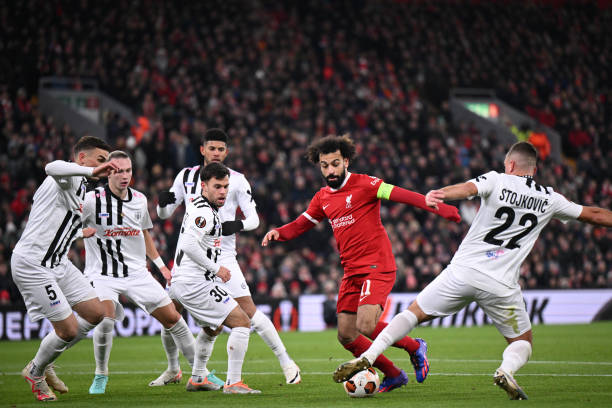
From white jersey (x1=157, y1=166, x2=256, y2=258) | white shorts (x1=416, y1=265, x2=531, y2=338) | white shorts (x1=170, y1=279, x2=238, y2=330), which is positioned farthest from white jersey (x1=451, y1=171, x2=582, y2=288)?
white jersey (x1=157, y1=166, x2=256, y2=258)

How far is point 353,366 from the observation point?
699cm

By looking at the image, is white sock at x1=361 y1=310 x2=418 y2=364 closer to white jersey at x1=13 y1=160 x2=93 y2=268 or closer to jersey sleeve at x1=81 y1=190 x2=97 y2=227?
white jersey at x1=13 y1=160 x2=93 y2=268

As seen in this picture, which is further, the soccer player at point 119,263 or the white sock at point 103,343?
the soccer player at point 119,263

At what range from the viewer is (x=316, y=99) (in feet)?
90.1

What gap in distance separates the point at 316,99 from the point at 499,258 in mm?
20475

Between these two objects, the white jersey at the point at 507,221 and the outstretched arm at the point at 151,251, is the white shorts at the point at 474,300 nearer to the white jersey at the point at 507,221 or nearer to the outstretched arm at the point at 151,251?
the white jersey at the point at 507,221

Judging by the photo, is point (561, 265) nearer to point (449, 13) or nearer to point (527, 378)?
point (449, 13)

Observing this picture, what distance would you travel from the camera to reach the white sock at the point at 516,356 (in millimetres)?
7106

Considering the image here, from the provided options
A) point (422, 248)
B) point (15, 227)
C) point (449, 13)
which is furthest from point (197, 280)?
point (449, 13)

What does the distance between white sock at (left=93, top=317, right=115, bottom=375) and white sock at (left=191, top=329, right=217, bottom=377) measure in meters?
0.91

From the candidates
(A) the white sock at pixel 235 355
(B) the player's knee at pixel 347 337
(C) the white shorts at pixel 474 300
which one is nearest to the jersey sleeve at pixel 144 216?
(A) the white sock at pixel 235 355

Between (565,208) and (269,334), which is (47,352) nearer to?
(269,334)

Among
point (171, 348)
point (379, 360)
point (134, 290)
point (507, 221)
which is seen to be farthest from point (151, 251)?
point (507, 221)

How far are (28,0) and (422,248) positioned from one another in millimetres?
13918
